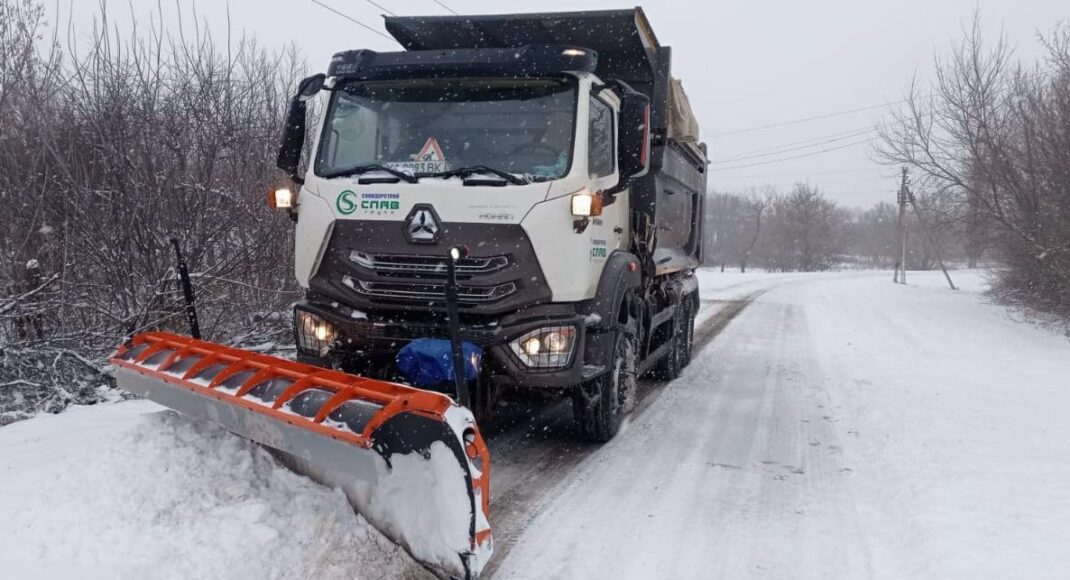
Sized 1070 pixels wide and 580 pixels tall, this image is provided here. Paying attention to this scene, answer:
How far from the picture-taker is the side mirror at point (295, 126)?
5.20 metres

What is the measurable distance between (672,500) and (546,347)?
1.21m

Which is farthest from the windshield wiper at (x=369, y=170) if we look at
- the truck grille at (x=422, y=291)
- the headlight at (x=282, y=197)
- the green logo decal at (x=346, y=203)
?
the truck grille at (x=422, y=291)

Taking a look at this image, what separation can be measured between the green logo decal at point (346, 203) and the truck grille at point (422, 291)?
0.44m

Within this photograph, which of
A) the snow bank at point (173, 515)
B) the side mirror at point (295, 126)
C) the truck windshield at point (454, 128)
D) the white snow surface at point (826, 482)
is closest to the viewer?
the snow bank at point (173, 515)

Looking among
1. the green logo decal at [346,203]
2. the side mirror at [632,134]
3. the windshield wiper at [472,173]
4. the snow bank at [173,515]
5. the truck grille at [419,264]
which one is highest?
the side mirror at [632,134]

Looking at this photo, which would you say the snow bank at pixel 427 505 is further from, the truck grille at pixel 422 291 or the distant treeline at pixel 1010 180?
the distant treeline at pixel 1010 180

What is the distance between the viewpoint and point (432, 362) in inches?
172

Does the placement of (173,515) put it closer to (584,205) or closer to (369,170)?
(369,170)

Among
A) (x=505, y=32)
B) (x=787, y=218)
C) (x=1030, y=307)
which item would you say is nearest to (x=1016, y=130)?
(x=1030, y=307)

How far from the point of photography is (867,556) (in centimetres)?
365

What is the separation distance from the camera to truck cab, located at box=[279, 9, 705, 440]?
454 centimetres

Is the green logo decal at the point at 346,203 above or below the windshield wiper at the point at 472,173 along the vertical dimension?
below

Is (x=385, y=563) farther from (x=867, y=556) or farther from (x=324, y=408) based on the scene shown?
(x=867, y=556)

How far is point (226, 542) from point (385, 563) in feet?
2.20
